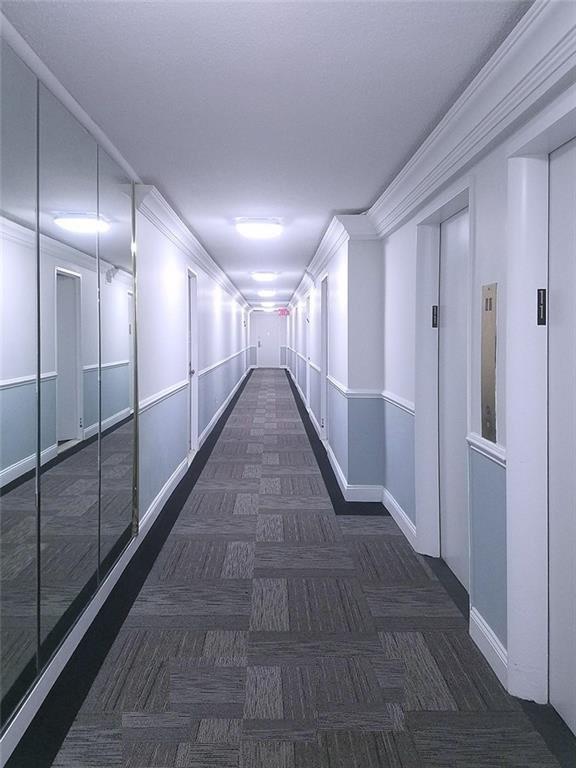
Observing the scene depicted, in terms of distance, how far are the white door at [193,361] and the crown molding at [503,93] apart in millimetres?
3704

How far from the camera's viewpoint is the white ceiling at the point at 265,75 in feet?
6.11

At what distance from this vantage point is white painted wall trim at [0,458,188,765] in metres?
1.95

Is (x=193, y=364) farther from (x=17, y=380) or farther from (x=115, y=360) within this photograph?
(x=17, y=380)

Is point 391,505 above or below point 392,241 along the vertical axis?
below

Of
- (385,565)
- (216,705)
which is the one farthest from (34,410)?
(385,565)

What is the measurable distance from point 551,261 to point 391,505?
2810 mm

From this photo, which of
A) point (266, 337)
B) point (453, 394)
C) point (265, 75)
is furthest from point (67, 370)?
point (266, 337)

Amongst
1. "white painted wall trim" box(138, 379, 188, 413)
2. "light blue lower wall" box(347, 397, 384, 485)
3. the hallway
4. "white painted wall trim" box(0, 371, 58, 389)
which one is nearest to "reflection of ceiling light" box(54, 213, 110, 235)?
"white painted wall trim" box(0, 371, 58, 389)

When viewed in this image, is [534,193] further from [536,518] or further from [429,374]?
[429,374]

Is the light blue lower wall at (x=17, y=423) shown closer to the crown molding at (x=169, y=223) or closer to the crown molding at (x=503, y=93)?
the crown molding at (x=503, y=93)

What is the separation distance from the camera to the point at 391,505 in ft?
15.0

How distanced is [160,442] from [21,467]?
8.81 feet

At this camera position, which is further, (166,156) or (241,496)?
(241,496)

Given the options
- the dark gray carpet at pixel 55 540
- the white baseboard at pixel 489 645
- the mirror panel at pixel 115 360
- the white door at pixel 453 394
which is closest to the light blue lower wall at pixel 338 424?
the white door at pixel 453 394
